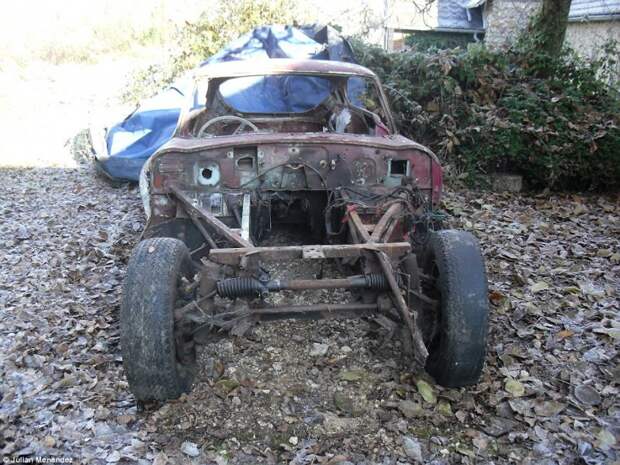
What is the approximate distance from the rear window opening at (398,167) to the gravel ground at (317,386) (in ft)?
3.74

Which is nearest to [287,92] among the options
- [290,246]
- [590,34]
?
[290,246]

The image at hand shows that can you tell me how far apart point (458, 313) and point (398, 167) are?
1.42m

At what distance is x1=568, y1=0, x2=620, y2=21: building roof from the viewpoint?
1273 centimetres

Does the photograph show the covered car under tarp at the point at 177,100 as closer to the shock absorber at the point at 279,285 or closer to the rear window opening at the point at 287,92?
the rear window opening at the point at 287,92

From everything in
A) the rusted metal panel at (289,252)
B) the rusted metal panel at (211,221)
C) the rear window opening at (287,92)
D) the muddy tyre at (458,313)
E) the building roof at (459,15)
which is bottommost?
the muddy tyre at (458,313)

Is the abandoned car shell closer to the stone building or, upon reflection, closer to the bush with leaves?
the bush with leaves

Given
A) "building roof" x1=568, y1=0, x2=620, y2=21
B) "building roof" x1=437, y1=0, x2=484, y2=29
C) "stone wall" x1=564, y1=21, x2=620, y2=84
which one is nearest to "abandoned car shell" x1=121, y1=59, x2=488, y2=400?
"building roof" x1=568, y1=0, x2=620, y2=21

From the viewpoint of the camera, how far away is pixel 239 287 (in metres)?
2.97

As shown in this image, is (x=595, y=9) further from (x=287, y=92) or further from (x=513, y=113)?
(x=287, y=92)

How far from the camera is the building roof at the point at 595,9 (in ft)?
41.8

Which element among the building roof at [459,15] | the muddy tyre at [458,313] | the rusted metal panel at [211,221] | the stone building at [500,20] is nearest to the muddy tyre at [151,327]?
the rusted metal panel at [211,221]

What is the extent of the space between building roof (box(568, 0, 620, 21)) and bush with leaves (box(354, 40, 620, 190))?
5983 mm

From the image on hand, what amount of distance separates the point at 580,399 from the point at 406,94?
5.12m

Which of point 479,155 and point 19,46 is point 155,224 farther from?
point 19,46
